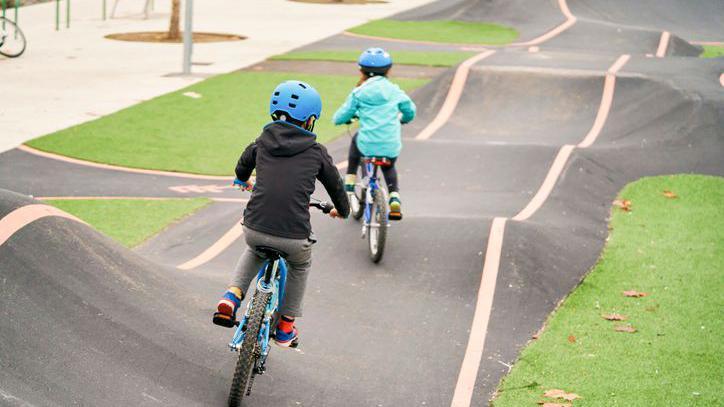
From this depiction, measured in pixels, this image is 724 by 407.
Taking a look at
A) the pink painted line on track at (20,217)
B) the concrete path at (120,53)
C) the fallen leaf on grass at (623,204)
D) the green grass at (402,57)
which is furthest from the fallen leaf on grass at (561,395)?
the green grass at (402,57)

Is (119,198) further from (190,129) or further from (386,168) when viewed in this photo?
(190,129)

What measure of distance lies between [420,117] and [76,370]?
1481 cm

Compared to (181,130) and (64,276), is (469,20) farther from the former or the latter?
(64,276)

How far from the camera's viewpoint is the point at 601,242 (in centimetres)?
1262

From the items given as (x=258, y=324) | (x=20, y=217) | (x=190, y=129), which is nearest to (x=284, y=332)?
(x=258, y=324)

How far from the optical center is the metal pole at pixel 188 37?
24.5 meters

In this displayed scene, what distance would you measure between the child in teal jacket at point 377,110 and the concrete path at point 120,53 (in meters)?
8.59

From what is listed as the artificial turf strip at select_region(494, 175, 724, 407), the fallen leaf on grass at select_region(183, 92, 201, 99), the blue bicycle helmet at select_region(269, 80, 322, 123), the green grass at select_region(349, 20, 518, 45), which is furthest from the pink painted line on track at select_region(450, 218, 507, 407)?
the green grass at select_region(349, 20, 518, 45)

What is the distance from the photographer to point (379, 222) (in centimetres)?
1106

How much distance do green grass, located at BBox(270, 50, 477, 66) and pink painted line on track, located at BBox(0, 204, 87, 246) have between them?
63.9 feet

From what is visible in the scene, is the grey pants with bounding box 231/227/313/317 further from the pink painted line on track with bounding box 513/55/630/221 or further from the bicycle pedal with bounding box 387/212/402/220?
the pink painted line on track with bounding box 513/55/630/221

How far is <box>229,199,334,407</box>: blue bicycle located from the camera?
23.0 feet

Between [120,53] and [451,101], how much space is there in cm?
1148

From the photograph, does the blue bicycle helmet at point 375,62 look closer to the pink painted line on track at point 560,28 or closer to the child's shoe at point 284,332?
the child's shoe at point 284,332
